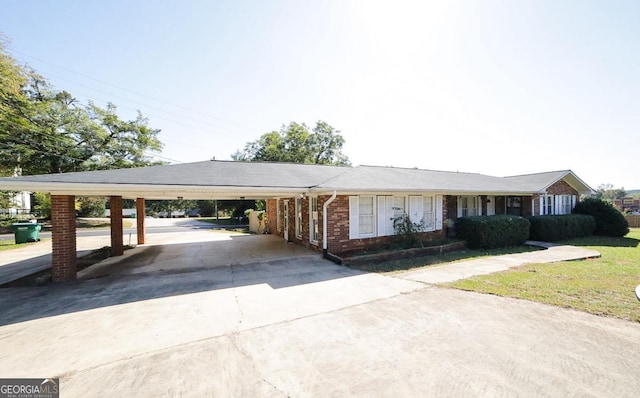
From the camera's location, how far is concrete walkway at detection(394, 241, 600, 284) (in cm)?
725

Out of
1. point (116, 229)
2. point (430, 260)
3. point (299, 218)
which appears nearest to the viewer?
point (430, 260)

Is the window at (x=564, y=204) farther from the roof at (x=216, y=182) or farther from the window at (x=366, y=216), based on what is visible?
the window at (x=366, y=216)

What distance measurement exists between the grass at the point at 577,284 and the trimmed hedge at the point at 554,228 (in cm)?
391

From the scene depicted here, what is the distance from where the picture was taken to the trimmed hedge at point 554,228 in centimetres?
1338

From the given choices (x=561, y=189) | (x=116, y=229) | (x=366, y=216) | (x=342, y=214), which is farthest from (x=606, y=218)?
(x=116, y=229)

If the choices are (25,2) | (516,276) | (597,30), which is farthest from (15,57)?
(597,30)

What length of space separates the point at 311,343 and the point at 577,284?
6.96m

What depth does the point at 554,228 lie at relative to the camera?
13453 millimetres

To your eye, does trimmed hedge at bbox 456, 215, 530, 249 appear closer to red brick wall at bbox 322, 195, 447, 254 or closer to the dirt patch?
red brick wall at bbox 322, 195, 447, 254

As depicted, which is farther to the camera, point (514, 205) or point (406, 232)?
point (514, 205)

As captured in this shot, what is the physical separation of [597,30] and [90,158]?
32.7 m

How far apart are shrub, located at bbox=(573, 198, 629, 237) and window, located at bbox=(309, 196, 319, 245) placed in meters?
18.3

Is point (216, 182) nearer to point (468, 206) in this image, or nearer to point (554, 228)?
point (468, 206)

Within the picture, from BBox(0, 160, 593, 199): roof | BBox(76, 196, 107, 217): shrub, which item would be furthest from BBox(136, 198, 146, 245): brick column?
BBox(76, 196, 107, 217): shrub
